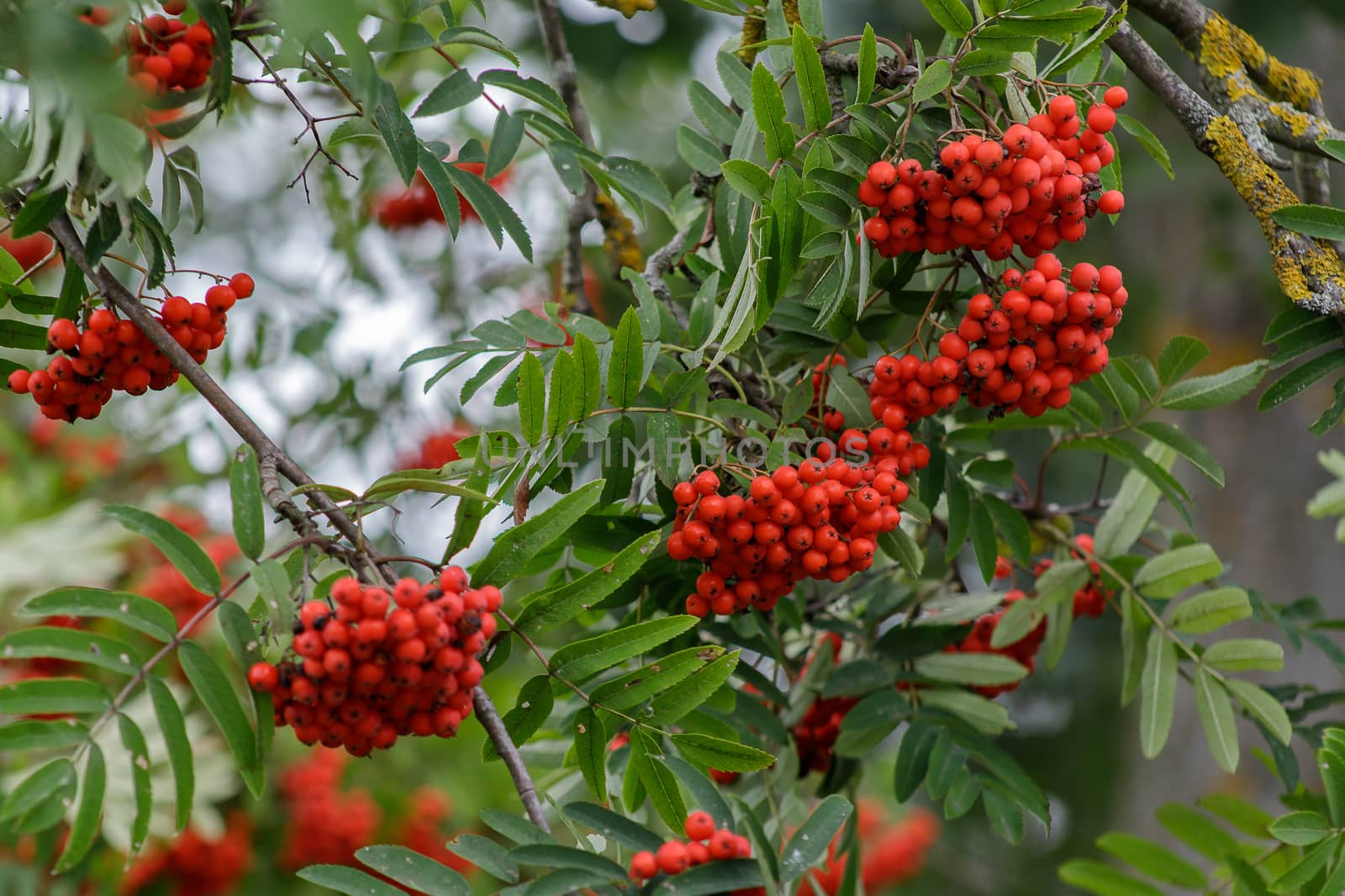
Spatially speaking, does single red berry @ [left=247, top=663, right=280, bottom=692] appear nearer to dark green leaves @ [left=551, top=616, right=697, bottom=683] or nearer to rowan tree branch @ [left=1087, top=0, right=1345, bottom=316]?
dark green leaves @ [left=551, top=616, right=697, bottom=683]

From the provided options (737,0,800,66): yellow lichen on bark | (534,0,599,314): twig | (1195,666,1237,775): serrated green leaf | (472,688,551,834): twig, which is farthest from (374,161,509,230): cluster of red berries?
(472,688,551,834): twig

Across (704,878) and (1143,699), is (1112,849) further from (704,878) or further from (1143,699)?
(704,878)

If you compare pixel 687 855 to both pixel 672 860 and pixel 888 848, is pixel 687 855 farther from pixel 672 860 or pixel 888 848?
pixel 888 848

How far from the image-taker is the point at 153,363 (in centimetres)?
156

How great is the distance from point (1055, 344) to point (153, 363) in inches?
50.2

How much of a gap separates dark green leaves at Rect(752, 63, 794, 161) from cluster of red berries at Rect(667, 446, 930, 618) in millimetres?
440

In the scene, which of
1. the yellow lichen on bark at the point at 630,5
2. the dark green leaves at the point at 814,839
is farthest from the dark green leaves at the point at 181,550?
the yellow lichen on bark at the point at 630,5

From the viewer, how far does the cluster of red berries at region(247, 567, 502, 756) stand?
121cm

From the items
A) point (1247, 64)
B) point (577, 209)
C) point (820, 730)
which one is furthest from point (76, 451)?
point (1247, 64)

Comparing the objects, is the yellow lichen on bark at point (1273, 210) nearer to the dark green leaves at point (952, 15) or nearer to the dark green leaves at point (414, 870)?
the dark green leaves at point (952, 15)

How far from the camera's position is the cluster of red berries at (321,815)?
3.73 meters

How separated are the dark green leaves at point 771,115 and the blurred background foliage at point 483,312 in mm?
1492

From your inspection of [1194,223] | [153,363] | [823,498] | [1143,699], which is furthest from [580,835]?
[1194,223]

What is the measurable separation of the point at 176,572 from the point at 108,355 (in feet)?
7.77
